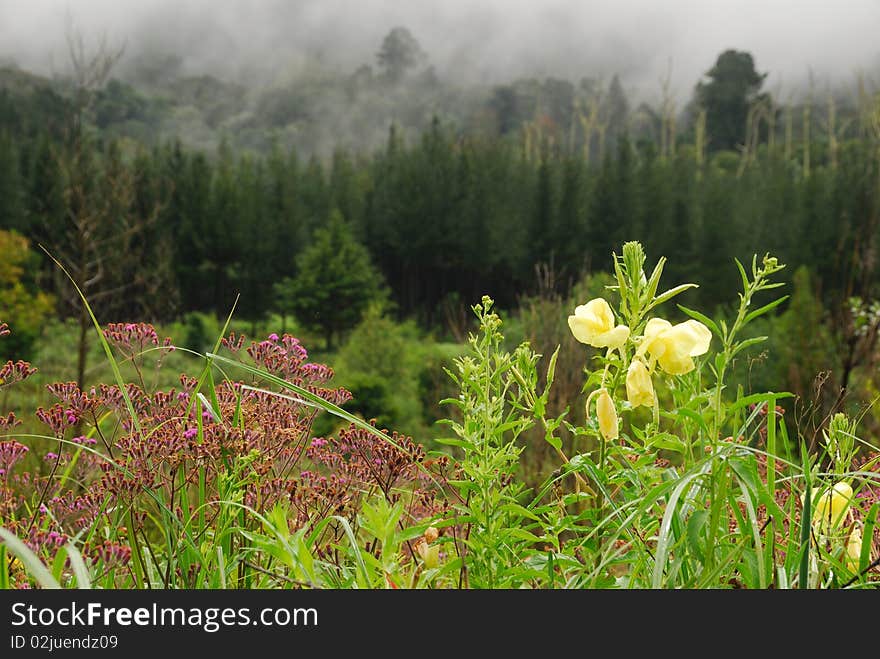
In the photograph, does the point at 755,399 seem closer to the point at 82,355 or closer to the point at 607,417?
the point at 607,417

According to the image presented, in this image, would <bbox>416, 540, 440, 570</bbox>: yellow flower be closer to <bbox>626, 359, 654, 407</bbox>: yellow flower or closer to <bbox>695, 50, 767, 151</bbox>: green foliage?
<bbox>626, 359, 654, 407</bbox>: yellow flower

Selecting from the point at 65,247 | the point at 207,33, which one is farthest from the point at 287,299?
the point at 207,33

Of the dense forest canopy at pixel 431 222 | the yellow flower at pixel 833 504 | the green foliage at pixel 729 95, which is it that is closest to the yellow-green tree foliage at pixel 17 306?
the dense forest canopy at pixel 431 222

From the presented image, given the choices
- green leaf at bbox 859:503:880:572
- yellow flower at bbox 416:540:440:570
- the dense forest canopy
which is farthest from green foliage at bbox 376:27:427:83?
green leaf at bbox 859:503:880:572

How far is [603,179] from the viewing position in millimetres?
36281

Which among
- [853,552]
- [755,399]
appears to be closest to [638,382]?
[755,399]

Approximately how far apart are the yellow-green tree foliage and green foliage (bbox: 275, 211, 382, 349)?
9215 mm

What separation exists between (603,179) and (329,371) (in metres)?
35.9

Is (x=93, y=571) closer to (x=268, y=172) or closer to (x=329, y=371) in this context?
(x=329, y=371)

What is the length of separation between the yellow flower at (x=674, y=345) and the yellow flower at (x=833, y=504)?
15.5 inches

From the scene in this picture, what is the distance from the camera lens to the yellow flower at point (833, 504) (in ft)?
4.85

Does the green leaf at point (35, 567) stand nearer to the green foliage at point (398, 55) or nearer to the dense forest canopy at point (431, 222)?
the dense forest canopy at point (431, 222)

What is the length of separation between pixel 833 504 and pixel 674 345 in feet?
1.58

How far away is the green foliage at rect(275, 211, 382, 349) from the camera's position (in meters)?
29.8
